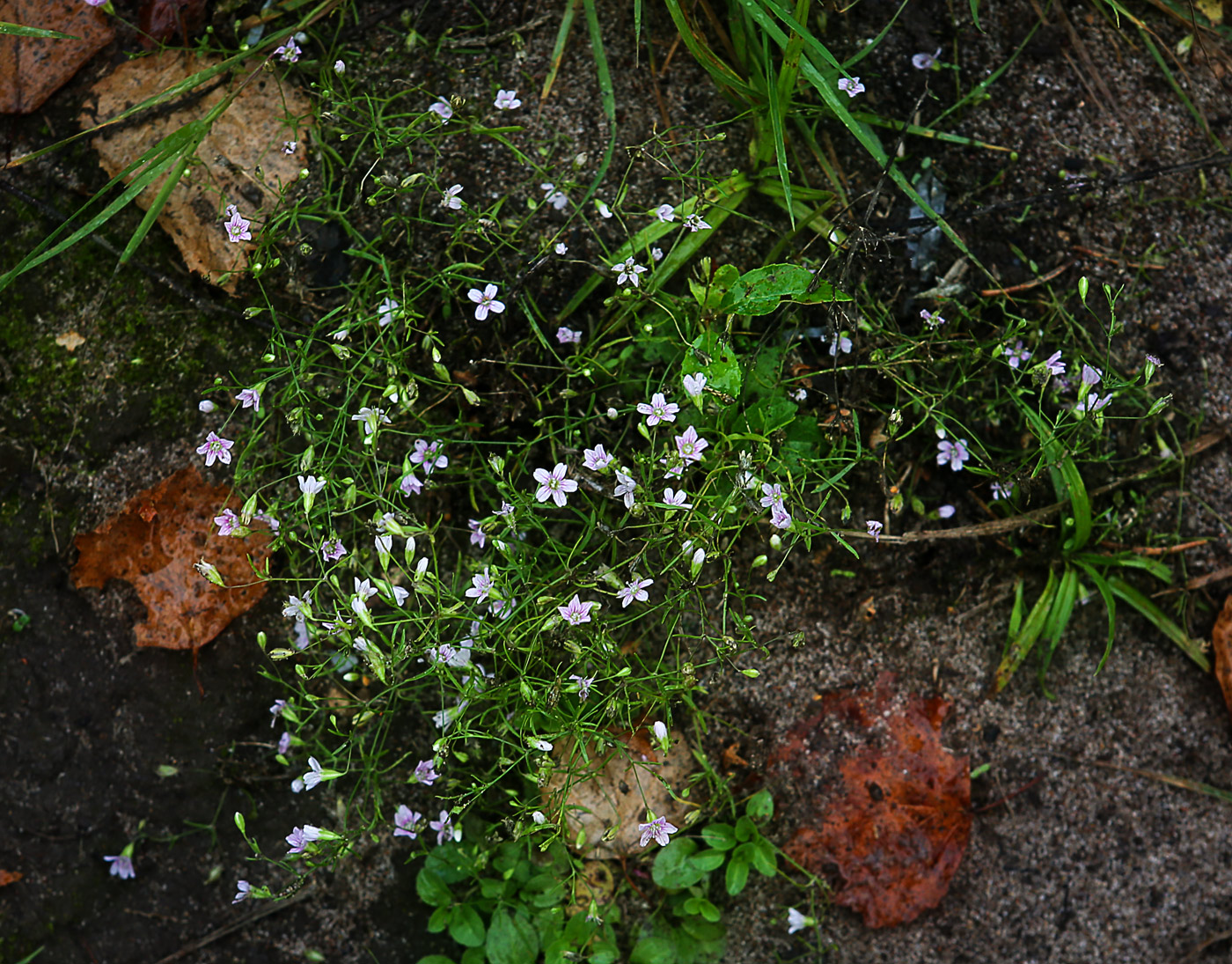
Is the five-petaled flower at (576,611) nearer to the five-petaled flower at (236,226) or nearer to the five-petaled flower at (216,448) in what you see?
the five-petaled flower at (216,448)

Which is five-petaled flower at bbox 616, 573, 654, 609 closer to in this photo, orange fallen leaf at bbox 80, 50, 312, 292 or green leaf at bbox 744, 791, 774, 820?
green leaf at bbox 744, 791, 774, 820

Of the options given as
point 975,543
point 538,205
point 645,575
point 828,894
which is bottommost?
point 828,894

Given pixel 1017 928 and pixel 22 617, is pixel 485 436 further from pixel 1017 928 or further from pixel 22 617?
pixel 1017 928

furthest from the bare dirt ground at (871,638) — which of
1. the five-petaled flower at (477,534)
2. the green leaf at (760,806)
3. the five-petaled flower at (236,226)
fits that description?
the five-petaled flower at (477,534)

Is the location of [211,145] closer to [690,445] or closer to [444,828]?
[690,445]

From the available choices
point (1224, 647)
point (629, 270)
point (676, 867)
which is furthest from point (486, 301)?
point (1224, 647)

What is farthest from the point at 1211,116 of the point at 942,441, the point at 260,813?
the point at 260,813
